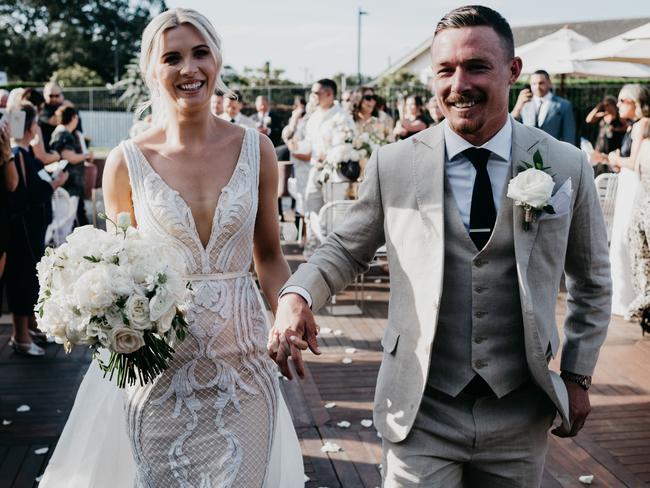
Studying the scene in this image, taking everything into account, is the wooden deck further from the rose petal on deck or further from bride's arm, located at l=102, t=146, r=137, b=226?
bride's arm, located at l=102, t=146, r=137, b=226

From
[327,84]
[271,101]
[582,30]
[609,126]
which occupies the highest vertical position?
[582,30]

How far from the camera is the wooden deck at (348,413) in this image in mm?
4336

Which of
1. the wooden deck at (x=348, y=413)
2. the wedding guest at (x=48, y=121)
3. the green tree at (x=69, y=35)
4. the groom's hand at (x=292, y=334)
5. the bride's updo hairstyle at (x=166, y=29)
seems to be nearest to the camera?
the groom's hand at (x=292, y=334)

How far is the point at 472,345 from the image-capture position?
7.27 ft

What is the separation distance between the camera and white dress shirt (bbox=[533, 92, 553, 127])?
36.2 ft

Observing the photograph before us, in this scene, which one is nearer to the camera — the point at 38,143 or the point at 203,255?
the point at 203,255

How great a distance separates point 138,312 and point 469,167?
43.3 inches

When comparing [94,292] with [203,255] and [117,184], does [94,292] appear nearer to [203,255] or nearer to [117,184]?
[203,255]

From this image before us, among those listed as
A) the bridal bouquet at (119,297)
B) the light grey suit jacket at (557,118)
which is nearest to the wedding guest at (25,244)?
the bridal bouquet at (119,297)

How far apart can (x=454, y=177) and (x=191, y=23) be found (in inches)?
45.3

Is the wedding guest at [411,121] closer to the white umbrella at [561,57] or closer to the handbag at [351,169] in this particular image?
the white umbrella at [561,57]

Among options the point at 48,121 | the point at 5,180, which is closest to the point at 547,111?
the point at 48,121

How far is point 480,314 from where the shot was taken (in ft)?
7.25

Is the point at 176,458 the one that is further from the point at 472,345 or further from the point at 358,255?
the point at 472,345
